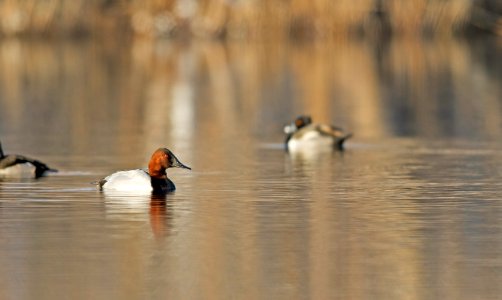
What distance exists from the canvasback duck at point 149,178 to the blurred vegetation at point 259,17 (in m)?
26.7

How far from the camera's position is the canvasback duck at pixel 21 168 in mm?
14359

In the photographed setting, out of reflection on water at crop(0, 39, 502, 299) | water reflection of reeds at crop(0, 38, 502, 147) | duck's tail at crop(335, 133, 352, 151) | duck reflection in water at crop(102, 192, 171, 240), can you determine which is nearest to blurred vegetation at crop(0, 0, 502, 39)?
water reflection of reeds at crop(0, 38, 502, 147)

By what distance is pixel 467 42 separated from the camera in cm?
4359

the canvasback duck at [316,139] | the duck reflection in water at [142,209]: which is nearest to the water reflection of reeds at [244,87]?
the canvasback duck at [316,139]

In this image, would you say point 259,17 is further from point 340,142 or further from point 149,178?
point 149,178

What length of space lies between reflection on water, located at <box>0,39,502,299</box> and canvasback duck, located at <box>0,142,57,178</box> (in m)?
0.17

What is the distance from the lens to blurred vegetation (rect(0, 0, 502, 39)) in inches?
1604

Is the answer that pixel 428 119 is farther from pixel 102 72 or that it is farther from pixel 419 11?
pixel 419 11

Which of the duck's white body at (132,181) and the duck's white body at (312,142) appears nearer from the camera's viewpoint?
the duck's white body at (132,181)

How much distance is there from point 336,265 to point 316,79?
2130 cm

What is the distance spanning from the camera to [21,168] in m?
14.4

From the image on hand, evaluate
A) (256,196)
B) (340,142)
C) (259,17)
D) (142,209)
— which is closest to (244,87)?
(340,142)

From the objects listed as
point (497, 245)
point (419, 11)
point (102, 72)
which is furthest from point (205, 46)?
point (497, 245)

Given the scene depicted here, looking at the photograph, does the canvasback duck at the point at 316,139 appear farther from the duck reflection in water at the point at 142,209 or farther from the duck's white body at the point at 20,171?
the duck reflection in water at the point at 142,209
